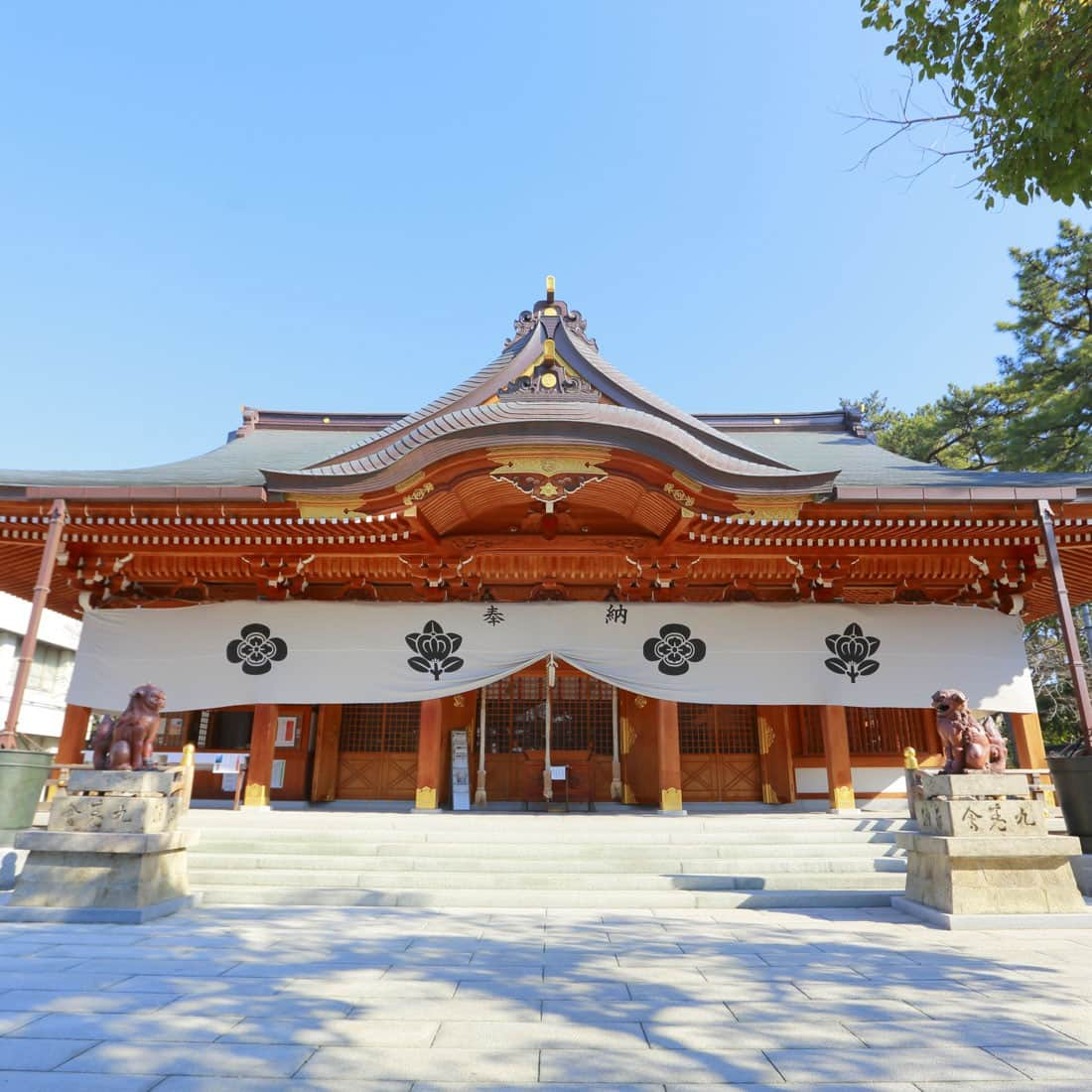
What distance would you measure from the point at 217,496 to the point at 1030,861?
29.9 feet

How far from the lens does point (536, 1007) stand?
11.2 feet

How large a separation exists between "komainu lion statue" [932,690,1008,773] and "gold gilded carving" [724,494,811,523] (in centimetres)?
295

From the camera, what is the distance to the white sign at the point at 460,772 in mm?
10266

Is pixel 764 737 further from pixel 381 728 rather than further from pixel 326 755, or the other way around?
pixel 326 755

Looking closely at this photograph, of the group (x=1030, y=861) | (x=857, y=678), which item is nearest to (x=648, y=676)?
(x=857, y=678)

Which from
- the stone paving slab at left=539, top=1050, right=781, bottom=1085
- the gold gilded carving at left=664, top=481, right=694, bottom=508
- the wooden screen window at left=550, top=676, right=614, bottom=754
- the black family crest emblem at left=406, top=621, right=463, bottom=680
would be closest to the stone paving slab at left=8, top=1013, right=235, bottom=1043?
the stone paving slab at left=539, top=1050, right=781, bottom=1085

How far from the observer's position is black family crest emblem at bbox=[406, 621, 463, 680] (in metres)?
9.78

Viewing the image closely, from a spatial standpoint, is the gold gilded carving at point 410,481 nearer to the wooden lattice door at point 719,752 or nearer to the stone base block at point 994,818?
the wooden lattice door at point 719,752

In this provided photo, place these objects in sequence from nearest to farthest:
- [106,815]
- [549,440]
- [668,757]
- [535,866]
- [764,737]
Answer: [106,815] < [535,866] < [549,440] < [668,757] < [764,737]

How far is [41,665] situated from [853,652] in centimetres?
3022

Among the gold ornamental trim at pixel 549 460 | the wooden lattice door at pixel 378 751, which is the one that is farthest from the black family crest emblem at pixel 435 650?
the gold ornamental trim at pixel 549 460

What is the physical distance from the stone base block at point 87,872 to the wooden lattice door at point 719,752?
7.94 meters

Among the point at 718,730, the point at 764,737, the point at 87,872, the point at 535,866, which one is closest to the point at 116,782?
the point at 87,872

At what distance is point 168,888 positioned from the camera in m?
5.69
